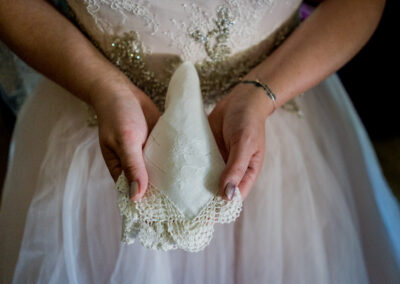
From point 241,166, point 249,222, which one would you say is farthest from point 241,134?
point 249,222

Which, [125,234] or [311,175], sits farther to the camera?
[311,175]

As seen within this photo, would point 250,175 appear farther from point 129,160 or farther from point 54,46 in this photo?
point 54,46

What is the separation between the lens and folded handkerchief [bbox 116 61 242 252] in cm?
44

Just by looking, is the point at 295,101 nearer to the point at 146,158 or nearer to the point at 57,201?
the point at 146,158

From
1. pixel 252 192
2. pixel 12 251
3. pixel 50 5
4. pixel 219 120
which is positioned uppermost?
pixel 50 5

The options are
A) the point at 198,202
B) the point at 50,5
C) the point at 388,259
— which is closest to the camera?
the point at 198,202

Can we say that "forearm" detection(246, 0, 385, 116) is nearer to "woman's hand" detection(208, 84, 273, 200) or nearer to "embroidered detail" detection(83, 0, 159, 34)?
"woman's hand" detection(208, 84, 273, 200)

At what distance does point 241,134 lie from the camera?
1.65ft

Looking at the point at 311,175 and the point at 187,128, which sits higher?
the point at 187,128

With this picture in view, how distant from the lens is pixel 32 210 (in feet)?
1.90

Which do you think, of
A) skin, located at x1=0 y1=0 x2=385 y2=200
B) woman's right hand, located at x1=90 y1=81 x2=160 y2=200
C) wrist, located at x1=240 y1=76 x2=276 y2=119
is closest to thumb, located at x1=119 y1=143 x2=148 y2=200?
woman's right hand, located at x1=90 y1=81 x2=160 y2=200

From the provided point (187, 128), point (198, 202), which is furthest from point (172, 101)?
point (198, 202)

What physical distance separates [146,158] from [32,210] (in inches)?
10.8

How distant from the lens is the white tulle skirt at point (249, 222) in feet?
1.72
